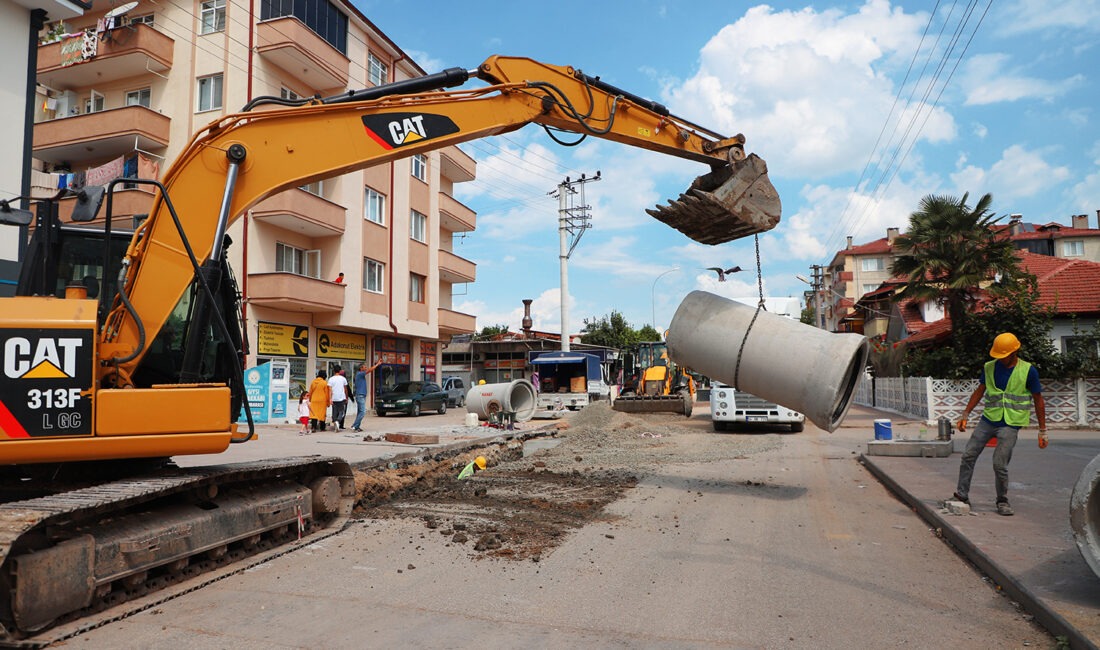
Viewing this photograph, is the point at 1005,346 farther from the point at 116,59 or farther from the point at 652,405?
the point at 116,59

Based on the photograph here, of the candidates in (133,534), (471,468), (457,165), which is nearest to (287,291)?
(457,165)

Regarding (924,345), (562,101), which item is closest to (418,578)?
(562,101)

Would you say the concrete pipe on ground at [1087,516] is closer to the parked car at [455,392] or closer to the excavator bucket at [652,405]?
the excavator bucket at [652,405]

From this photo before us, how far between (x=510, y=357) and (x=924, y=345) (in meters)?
29.5

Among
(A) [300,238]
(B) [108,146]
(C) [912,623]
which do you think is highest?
(B) [108,146]

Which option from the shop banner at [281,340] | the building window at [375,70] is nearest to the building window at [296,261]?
the shop banner at [281,340]

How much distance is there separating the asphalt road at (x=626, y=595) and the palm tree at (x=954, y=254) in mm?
16804

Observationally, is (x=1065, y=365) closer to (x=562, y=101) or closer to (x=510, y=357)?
(x=562, y=101)

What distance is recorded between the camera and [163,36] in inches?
1015

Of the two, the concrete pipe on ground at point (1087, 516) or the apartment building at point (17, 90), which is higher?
the apartment building at point (17, 90)

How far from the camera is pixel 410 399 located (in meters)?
28.6

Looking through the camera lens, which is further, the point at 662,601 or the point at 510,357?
the point at 510,357

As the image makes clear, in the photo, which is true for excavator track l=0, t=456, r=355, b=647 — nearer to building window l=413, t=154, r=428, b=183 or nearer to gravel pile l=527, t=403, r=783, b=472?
gravel pile l=527, t=403, r=783, b=472

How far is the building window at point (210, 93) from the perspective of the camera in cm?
2580
